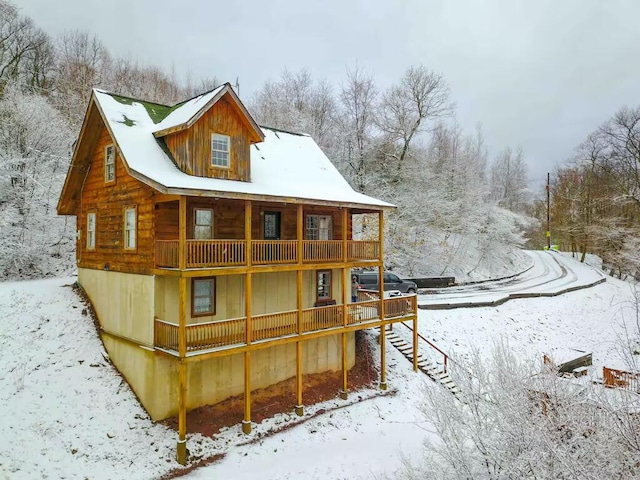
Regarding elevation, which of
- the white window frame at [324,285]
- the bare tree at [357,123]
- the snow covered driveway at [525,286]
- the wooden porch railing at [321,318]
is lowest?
the snow covered driveway at [525,286]

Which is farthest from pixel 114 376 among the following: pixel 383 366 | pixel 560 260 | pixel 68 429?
pixel 560 260

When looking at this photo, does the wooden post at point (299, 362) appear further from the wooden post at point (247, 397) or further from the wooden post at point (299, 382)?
the wooden post at point (247, 397)

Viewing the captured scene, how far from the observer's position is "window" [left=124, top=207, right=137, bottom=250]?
1648 cm

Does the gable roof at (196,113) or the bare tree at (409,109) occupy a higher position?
the bare tree at (409,109)

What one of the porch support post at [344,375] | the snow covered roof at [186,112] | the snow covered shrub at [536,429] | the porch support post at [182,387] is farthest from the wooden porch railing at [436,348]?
the snow covered roof at [186,112]

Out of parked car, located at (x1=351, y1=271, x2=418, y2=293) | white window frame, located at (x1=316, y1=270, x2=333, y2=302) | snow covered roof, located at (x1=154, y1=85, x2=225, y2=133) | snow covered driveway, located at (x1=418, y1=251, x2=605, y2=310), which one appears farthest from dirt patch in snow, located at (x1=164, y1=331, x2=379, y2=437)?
snow covered roof, located at (x1=154, y1=85, x2=225, y2=133)

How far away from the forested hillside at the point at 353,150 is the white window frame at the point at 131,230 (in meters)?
13.4

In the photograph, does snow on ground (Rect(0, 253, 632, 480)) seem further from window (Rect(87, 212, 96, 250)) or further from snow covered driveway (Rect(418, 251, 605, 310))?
snow covered driveway (Rect(418, 251, 605, 310))

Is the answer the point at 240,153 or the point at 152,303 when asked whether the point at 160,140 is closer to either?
the point at 240,153

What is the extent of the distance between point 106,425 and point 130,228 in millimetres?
7187

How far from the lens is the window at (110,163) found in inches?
693

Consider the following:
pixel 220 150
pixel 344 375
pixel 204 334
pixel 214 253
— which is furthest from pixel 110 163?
pixel 344 375

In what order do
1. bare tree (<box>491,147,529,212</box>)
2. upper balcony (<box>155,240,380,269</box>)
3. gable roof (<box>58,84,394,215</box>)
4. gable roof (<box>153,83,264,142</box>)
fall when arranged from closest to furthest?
upper balcony (<box>155,240,380,269</box>), gable roof (<box>58,84,394,215</box>), gable roof (<box>153,83,264,142</box>), bare tree (<box>491,147,529,212</box>)

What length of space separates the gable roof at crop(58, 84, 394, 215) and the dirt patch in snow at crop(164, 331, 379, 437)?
26.8 feet
